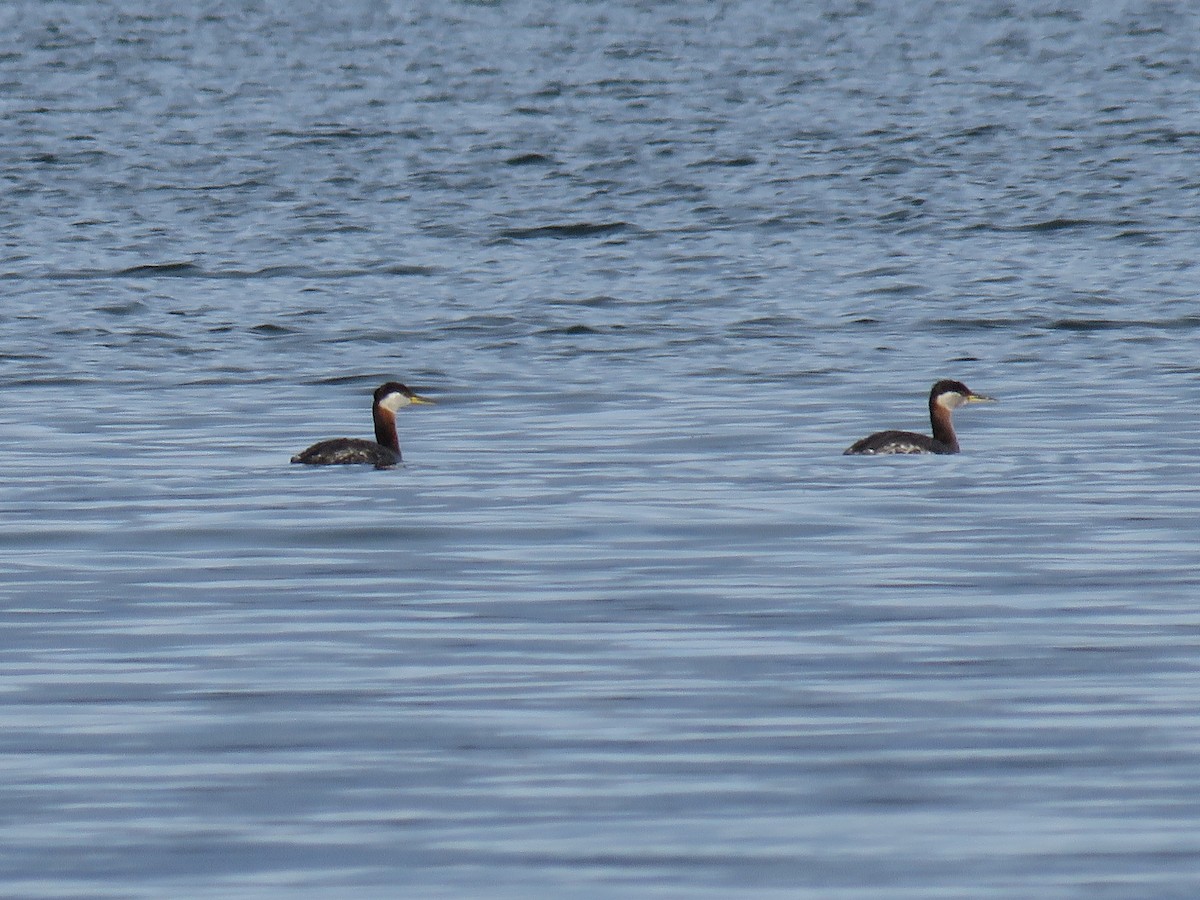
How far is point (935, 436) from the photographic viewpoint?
2031 centimetres

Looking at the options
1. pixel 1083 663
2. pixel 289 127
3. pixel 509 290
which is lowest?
pixel 1083 663

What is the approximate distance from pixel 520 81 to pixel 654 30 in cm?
1489

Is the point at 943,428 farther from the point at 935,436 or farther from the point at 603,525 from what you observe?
the point at 603,525

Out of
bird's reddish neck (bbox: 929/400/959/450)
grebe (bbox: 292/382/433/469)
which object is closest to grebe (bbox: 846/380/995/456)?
bird's reddish neck (bbox: 929/400/959/450)

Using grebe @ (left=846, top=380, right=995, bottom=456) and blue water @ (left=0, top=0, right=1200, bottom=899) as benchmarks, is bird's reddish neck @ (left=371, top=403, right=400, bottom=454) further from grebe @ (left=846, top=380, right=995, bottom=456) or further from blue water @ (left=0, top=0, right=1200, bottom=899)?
grebe @ (left=846, top=380, right=995, bottom=456)

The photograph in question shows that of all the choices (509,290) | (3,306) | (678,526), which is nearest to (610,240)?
(509,290)

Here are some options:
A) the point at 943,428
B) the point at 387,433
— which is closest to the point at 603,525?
the point at 387,433

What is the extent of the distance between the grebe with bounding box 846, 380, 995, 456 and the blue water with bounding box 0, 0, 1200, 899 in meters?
→ 0.28

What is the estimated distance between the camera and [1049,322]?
94.3 feet

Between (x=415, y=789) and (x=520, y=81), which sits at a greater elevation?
(x=520, y=81)

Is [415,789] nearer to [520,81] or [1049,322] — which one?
[1049,322]

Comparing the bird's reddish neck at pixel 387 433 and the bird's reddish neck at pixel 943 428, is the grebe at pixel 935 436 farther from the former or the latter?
the bird's reddish neck at pixel 387 433

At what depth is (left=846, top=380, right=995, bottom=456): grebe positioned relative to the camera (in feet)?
63.1

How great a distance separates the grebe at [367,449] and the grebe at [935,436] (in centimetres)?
297
